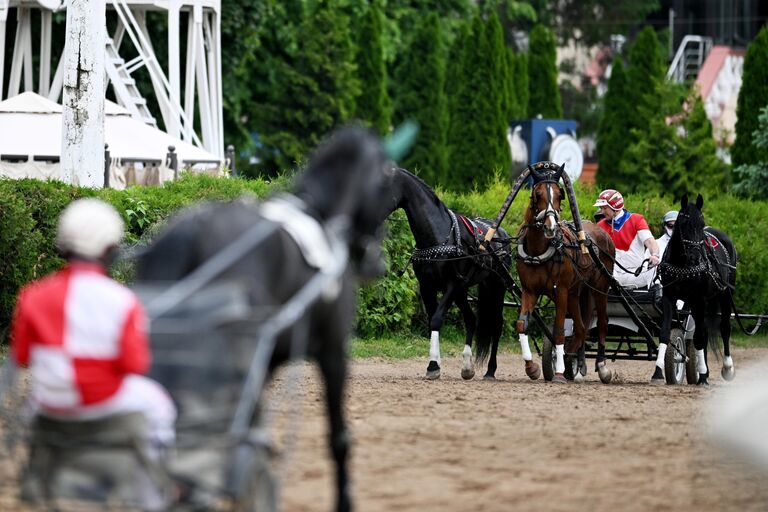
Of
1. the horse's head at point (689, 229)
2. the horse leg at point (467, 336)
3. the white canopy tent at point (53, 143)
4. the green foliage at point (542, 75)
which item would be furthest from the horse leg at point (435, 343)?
the green foliage at point (542, 75)

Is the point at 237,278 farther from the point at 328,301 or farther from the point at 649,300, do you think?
the point at 649,300

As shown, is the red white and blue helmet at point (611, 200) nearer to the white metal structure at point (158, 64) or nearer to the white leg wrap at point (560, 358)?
the white leg wrap at point (560, 358)

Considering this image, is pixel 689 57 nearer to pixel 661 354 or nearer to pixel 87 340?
pixel 661 354

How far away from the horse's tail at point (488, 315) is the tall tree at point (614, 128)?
24.5 m

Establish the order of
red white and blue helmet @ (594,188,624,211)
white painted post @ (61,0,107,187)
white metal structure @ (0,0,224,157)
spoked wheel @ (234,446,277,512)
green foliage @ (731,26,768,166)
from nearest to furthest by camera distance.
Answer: spoked wheel @ (234,446,277,512) < red white and blue helmet @ (594,188,624,211) < white painted post @ (61,0,107,187) < white metal structure @ (0,0,224,157) < green foliage @ (731,26,768,166)

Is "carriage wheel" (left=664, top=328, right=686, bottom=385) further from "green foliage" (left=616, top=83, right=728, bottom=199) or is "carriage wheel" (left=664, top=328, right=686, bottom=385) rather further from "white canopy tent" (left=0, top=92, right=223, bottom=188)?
"green foliage" (left=616, top=83, right=728, bottom=199)

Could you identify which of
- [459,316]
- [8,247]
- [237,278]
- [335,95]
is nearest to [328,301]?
[237,278]

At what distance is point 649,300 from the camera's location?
17.9m

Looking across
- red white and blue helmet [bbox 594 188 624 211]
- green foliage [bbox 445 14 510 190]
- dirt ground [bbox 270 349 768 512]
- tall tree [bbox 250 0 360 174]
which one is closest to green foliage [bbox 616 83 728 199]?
green foliage [bbox 445 14 510 190]

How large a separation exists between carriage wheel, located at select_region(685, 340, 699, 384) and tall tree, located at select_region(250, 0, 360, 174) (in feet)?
68.5

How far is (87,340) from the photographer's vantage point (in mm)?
6617

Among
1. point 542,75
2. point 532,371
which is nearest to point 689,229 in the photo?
point 532,371

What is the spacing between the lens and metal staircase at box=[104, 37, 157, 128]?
95.7 ft

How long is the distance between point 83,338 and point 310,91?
3241cm
